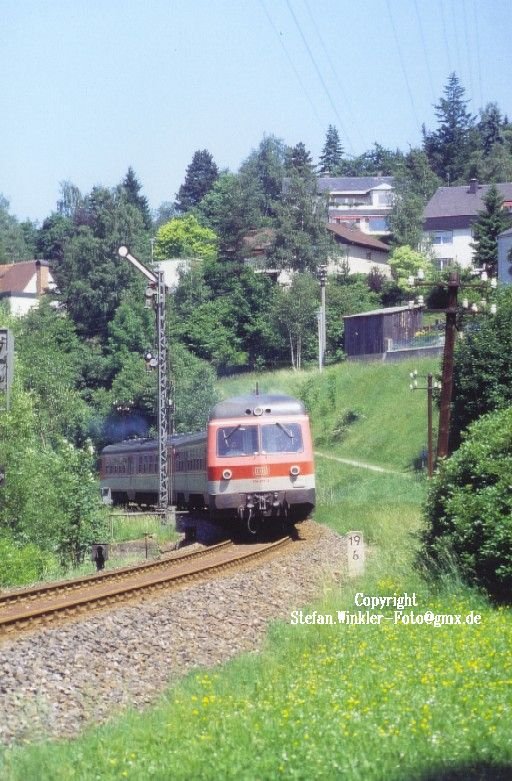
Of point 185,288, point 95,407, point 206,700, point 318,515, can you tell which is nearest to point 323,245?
point 185,288

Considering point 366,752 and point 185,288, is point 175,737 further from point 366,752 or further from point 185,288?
point 185,288

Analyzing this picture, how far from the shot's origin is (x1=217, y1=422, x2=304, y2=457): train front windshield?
75.2 ft

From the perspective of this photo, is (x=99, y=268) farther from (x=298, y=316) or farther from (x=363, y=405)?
(x=363, y=405)

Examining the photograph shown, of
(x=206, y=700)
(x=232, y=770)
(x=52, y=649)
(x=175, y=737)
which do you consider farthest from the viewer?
(x=52, y=649)

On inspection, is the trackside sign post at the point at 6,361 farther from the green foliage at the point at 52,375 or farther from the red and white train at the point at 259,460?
the green foliage at the point at 52,375

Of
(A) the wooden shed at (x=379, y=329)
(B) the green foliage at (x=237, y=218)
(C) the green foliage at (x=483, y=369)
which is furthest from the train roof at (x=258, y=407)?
(B) the green foliage at (x=237, y=218)

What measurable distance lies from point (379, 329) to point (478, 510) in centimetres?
4900

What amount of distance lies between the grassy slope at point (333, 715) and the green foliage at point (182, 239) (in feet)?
284

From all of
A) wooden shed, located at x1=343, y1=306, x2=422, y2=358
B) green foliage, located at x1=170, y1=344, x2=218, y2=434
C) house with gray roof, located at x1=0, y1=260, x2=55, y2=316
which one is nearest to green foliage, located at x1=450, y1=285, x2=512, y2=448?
green foliage, located at x1=170, y1=344, x2=218, y2=434

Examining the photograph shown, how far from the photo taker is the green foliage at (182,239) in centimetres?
9844

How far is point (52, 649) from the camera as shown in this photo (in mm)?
10680

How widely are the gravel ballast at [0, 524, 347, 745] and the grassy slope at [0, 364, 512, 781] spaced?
39 centimetres

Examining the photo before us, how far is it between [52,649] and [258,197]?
76632 mm

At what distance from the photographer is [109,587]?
54.3ft
